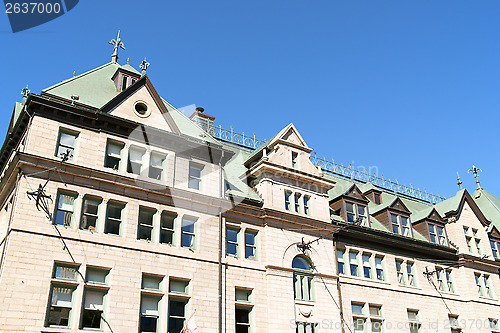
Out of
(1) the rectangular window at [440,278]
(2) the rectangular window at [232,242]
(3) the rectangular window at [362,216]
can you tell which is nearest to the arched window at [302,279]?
(2) the rectangular window at [232,242]

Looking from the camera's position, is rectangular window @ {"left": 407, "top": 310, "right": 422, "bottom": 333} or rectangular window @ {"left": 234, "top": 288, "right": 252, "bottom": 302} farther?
rectangular window @ {"left": 407, "top": 310, "right": 422, "bottom": 333}

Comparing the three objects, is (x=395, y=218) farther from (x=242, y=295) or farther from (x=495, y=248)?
(x=242, y=295)

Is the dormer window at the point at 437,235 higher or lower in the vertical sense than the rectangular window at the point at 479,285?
higher

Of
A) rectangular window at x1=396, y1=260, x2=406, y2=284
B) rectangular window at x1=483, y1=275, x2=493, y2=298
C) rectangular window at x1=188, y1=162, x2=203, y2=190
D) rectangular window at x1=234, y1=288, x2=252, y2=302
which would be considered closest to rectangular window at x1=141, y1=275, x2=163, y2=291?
rectangular window at x1=234, y1=288, x2=252, y2=302

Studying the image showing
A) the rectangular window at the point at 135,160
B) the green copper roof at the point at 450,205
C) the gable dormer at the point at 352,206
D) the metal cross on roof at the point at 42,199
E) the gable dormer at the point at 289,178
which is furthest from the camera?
the green copper roof at the point at 450,205

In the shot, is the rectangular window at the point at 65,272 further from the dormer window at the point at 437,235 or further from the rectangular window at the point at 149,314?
the dormer window at the point at 437,235

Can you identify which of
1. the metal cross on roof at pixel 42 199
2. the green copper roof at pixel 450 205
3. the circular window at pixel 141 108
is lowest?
the metal cross on roof at pixel 42 199

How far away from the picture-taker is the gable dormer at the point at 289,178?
34.0 m

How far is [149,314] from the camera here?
25641mm

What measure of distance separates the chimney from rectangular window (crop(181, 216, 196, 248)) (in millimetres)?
13763

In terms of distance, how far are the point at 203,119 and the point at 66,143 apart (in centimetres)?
1680

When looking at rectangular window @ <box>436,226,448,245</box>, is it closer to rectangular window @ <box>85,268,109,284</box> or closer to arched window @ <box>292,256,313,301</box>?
arched window @ <box>292,256,313,301</box>

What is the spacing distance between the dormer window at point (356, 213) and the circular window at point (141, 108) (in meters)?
17.7

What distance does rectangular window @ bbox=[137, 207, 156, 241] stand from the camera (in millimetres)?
27484
